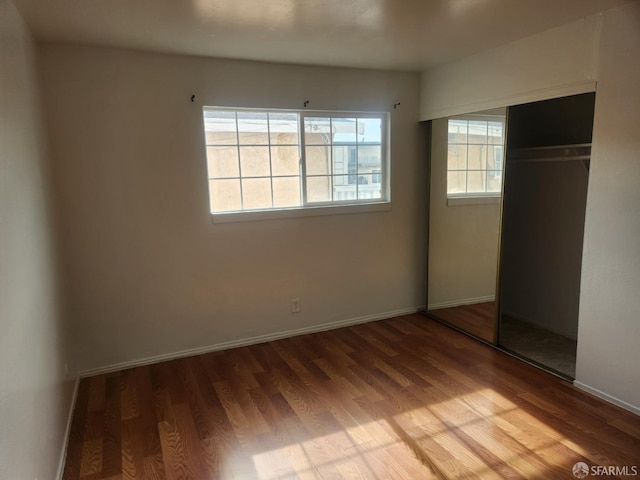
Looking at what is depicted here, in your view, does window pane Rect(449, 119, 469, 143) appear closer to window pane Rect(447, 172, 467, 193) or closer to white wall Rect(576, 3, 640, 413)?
window pane Rect(447, 172, 467, 193)

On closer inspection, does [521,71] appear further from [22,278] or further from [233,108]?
[22,278]

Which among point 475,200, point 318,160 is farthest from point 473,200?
point 318,160

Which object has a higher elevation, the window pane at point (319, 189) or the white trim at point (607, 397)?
the window pane at point (319, 189)

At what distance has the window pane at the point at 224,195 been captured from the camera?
331cm

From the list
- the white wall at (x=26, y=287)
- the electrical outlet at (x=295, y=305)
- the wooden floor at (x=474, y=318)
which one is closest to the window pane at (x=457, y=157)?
the wooden floor at (x=474, y=318)

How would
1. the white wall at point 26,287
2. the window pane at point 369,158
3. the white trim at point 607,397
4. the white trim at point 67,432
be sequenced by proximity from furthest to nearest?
the window pane at point 369,158
the white trim at point 607,397
the white trim at point 67,432
the white wall at point 26,287

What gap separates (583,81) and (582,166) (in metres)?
0.98

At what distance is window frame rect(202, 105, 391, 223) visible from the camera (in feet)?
10.8

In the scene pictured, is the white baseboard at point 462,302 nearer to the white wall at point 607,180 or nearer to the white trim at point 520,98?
the white wall at point 607,180

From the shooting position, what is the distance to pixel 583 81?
2508 mm

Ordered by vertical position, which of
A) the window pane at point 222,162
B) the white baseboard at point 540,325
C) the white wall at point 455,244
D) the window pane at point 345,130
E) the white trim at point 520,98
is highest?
the white trim at point 520,98

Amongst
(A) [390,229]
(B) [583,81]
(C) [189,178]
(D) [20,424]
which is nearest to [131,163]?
(C) [189,178]

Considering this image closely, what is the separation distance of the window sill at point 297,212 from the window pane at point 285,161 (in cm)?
33

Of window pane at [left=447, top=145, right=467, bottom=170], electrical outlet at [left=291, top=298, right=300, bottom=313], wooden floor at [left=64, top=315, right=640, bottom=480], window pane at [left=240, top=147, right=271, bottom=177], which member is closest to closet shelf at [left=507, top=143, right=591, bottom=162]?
window pane at [left=447, top=145, right=467, bottom=170]
